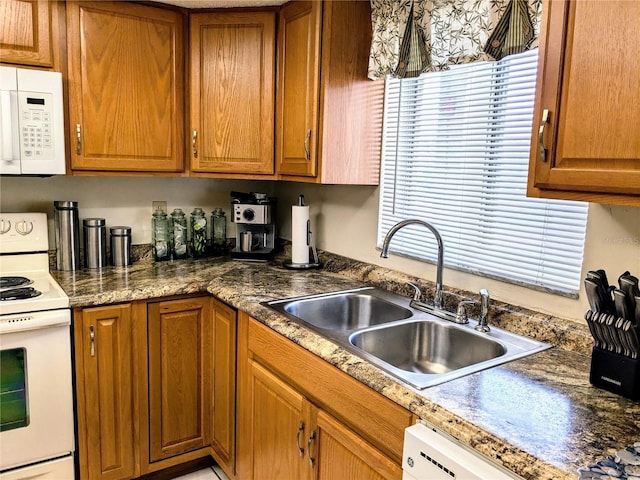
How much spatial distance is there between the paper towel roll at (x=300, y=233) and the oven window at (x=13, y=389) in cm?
122

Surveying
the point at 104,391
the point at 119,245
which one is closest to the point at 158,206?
the point at 119,245

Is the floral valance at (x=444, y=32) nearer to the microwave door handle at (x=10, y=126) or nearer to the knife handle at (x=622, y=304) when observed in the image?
the knife handle at (x=622, y=304)

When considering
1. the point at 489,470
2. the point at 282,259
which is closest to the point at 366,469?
the point at 489,470

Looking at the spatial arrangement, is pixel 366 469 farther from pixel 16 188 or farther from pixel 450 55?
pixel 16 188

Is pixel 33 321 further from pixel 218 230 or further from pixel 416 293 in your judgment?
pixel 416 293

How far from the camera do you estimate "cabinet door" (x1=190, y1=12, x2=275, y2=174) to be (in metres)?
2.32

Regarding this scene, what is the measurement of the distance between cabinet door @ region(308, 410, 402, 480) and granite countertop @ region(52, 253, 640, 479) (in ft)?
0.65

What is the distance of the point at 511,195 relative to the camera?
175cm

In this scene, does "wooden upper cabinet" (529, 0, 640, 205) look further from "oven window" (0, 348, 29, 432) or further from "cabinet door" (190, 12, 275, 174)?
"oven window" (0, 348, 29, 432)

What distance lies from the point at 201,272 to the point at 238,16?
121 cm

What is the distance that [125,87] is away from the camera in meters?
2.23

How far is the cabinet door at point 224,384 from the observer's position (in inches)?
81.7

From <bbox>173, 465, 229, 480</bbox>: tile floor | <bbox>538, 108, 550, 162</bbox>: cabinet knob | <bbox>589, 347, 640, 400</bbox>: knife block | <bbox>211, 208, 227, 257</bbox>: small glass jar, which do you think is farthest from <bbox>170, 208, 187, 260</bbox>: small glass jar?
<bbox>589, 347, 640, 400</bbox>: knife block

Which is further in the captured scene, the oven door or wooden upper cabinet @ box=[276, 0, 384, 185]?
wooden upper cabinet @ box=[276, 0, 384, 185]
